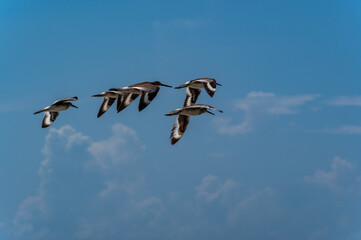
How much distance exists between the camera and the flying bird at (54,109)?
46.0 meters

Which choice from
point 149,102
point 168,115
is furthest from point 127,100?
point 168,115

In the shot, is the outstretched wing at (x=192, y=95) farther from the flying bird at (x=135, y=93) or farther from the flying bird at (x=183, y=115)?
the flying bird at (x=183, y=115)

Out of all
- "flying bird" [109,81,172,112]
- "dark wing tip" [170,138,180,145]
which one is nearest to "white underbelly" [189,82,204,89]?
"flying bird" [109,81,172,112]

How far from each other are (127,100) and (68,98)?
4.56m

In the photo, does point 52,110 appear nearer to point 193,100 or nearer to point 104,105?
point 104,105

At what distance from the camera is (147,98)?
44.4 metres

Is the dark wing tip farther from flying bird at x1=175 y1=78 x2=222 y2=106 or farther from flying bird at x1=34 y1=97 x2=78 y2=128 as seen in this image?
flying bird at x1=34 y1=97 x2=78 y2=128

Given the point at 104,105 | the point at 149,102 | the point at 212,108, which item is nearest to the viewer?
the point at 212,108

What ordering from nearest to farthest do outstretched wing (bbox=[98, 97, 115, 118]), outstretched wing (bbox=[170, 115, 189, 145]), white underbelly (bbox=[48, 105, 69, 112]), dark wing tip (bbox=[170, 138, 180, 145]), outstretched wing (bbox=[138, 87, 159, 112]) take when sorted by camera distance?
dark wing tip (bbox=[170, 138, 180, 145]) → outstretched wing (bbox=[170, 115, 189, 145]) → outstretched wing (bbox=[138, 87, 159, 112]) → white underbelly (bbox=[48, 105, 69, 112]) → outstretched wing (bbox=[98, 97, 115, 118])

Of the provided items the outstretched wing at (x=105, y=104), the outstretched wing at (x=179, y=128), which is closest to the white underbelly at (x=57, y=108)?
the outstretched wing at (x=105, y=104)

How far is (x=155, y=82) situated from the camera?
4812cm

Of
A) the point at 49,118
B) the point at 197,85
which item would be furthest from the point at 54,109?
→ the point at 197,85

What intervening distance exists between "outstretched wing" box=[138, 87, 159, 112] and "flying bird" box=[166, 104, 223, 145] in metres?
A: 3.07

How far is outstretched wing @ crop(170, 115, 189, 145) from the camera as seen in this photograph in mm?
41344
